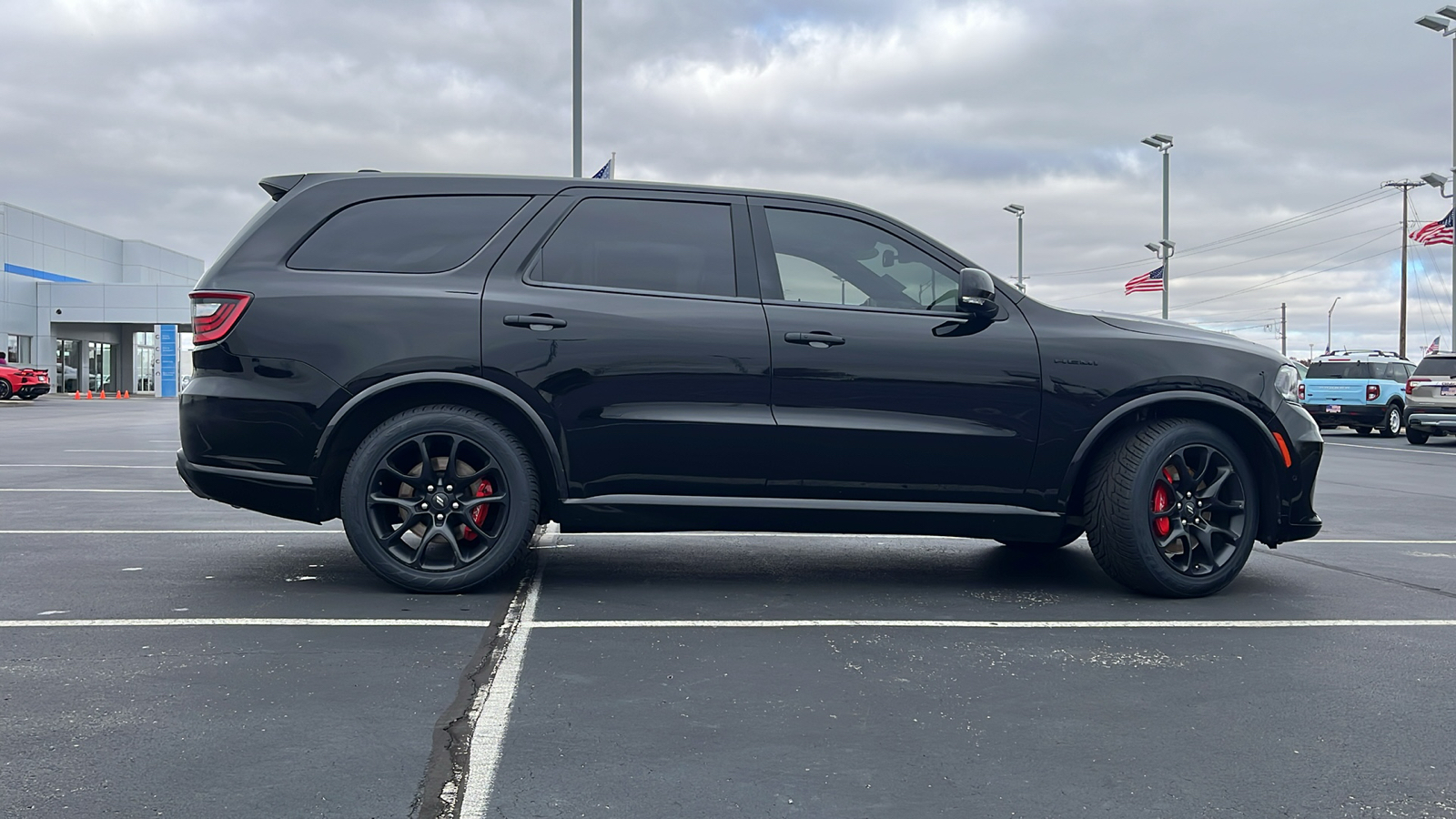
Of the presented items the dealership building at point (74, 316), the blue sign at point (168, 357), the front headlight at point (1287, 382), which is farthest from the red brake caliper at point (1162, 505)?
the blue sign at point (168, 357)

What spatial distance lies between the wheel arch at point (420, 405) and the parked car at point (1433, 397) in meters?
20.6

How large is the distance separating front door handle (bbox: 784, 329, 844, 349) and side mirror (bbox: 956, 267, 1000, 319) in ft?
1.88

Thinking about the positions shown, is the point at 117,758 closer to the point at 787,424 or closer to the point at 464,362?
the point at 464,362

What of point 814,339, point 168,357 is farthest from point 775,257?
point 168,357

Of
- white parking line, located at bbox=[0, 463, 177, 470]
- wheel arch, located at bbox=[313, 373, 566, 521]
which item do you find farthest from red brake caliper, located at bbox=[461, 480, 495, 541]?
white parking line, located at bbox=[0, 463, 177, 470]

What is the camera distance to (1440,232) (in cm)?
3081

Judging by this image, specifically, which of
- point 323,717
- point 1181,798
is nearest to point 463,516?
point 323,717

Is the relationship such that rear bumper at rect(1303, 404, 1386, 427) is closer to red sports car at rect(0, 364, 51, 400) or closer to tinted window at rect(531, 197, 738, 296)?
tinted window at rect(531, 197, 738, 296)

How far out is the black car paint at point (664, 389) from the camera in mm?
5117

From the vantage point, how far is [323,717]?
3.47 m

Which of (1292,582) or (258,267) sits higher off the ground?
(258,267)

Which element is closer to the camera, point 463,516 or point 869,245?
point 463,516

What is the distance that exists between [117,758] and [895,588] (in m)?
3.52

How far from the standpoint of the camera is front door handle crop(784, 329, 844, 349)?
5.21m
